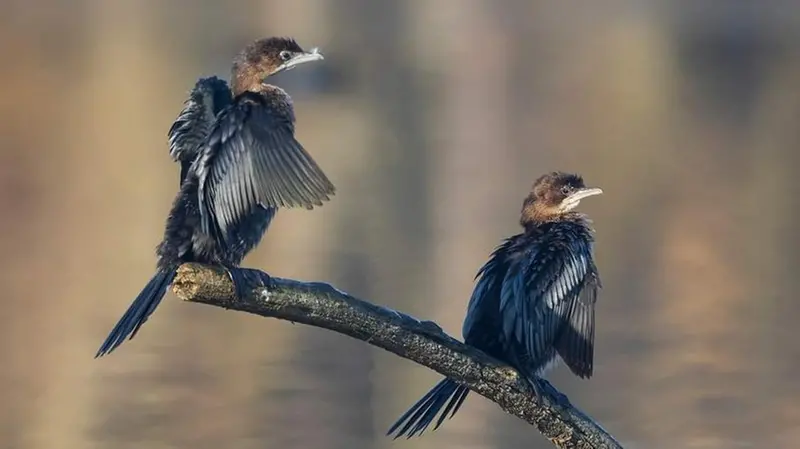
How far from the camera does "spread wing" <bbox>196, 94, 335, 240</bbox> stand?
13.9 feet

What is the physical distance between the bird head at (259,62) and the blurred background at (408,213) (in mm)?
3072

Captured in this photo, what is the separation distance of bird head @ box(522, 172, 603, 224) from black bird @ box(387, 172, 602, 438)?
0.08 metres

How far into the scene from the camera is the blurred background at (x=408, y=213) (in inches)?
315

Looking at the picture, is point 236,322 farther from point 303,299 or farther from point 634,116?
point 634,116

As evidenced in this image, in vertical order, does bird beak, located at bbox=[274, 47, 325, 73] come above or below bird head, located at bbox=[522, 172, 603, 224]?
below

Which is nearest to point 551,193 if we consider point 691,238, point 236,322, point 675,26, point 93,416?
point 93,416

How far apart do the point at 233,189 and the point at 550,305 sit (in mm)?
1099

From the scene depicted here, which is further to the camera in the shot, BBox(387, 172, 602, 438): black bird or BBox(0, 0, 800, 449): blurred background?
BBox(0, 0, 800, 449): blurred background

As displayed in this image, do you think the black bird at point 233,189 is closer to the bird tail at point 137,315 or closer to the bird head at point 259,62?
the bird tail at point 137,315

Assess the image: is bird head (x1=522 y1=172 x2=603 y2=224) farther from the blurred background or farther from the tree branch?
the blurred background

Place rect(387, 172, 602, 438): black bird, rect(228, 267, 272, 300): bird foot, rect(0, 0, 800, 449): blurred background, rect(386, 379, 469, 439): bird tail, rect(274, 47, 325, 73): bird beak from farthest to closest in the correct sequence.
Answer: rect(0, 0, 800, 449): blurred background → rect(274, 47, 325, 73): bird beak → rect(387, 172, 602, 438): black bird → rect(386, 379, 469, 439): bird tail → rect(228, 267, 272, 300): bird foot

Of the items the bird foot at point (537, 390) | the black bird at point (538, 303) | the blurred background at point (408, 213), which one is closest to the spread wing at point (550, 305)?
the black bird at point (538, 303)

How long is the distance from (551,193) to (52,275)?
19.1ft

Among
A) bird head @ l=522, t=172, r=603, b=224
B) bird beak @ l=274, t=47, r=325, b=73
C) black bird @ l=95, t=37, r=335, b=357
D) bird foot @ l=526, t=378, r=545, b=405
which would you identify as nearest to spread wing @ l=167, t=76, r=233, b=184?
black bird @ l=95, t=37, r=335, b=357
